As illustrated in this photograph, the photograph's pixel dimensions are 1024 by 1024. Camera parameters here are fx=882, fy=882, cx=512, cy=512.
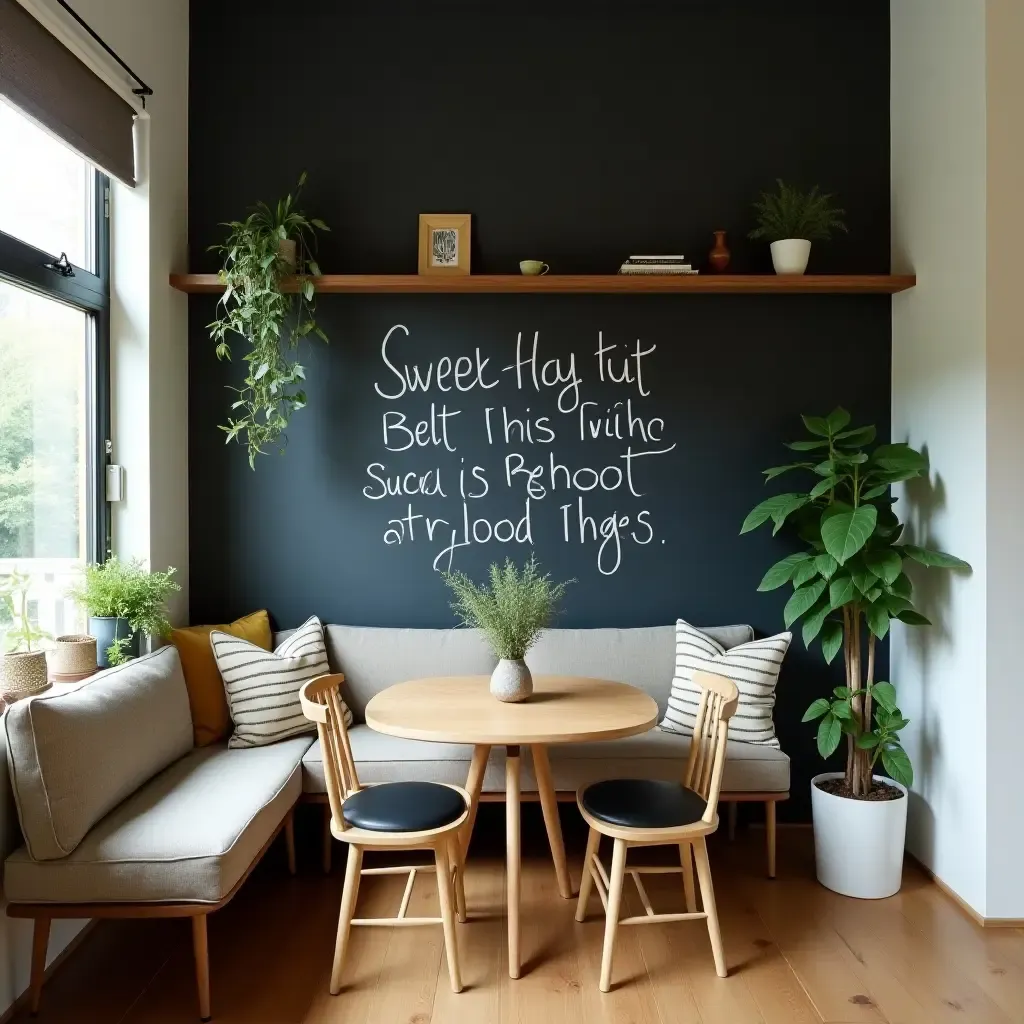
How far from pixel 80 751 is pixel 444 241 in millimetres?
2345

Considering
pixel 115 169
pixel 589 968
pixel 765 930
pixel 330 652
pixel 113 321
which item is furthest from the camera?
pixel 330 652

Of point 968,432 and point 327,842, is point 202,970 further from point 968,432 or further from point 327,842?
point 968,432

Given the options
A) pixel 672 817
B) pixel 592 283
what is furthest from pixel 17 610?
pixel 592 283

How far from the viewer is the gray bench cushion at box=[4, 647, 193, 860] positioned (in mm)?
2256

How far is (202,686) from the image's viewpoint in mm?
3270

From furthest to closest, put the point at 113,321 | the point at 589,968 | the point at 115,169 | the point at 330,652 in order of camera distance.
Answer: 1. the point at 330,652
2. the point at 113,321
3. the point at 115,169
4. the point at 589,968

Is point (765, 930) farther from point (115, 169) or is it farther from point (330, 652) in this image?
point (115, 169)

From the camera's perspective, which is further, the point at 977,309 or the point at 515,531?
the point at 515,531

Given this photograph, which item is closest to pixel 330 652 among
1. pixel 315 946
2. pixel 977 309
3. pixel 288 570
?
pixel 288 570

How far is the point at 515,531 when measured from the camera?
3721mm

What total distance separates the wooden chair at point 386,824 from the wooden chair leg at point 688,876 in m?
0.72

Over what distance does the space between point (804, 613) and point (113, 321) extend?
282cm

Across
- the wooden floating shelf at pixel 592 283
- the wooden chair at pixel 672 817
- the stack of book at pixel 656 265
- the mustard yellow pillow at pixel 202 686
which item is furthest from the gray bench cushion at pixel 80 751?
the stack of book at pixel 656 265

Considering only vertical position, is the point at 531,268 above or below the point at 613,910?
above
